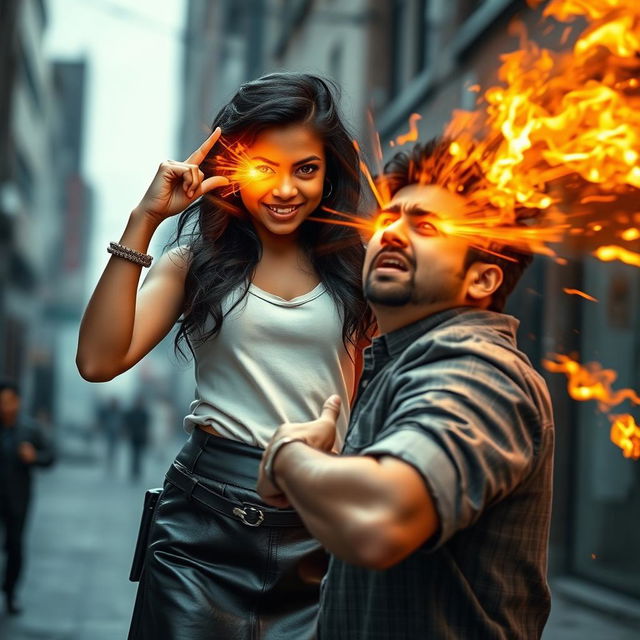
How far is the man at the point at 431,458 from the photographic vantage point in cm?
181

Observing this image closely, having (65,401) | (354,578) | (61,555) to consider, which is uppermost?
(354,578)

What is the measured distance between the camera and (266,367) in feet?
9.82

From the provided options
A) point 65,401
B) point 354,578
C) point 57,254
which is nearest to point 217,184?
point 354,578

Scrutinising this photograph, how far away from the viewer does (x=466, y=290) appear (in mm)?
2195

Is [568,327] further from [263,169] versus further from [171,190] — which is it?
[171,190]

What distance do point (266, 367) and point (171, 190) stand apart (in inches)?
20.2

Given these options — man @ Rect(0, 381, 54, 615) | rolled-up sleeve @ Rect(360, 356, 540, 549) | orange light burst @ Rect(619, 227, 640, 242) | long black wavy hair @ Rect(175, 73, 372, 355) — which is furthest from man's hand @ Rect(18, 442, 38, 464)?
rolled-up sleeve @ Rect(360, 356, 540, 549)

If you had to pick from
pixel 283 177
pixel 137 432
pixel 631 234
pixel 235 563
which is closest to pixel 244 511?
pixel 235 563

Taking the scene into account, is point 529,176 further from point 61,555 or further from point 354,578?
point 61,555

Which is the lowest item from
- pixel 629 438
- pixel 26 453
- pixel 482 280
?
pixel 26 453

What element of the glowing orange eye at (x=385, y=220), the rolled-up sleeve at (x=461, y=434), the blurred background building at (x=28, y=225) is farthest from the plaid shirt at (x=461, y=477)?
the blurred background building at (x=28, y=225)

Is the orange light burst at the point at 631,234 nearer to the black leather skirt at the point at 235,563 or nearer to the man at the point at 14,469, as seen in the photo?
the black leather skirt at the point at 235,563

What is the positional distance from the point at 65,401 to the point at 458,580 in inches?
1845

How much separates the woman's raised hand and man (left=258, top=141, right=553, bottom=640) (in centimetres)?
66
